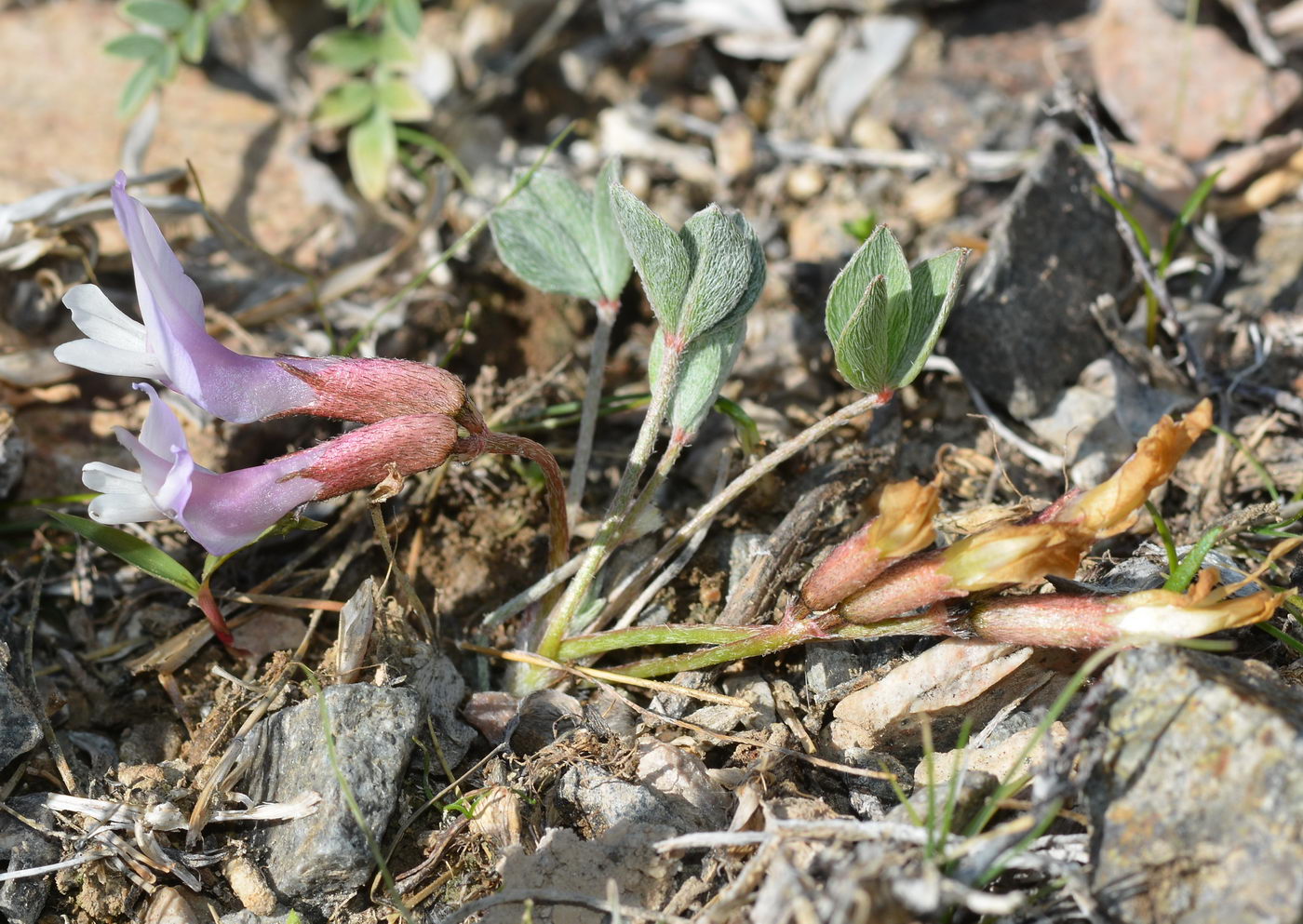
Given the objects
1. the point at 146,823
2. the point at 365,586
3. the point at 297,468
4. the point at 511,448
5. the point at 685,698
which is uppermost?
the point at 297,468

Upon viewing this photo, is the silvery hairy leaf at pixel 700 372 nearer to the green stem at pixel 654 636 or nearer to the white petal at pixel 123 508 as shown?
the green stem at pixel 654 636

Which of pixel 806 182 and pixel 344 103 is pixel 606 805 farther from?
pixel 344 103

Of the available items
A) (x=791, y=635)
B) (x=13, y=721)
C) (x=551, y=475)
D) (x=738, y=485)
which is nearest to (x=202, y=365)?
(x=551, y=475)

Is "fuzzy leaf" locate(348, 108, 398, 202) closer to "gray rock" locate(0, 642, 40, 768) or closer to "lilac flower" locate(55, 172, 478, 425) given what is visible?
"lilac flower" locate(55, 172, 478, 425)

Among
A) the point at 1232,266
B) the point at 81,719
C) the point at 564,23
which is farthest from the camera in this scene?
the point at 564,23

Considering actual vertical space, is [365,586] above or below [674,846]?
above

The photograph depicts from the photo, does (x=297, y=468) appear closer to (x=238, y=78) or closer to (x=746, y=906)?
(x=746, y=906)

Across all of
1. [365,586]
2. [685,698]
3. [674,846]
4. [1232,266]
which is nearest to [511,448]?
[365,586]

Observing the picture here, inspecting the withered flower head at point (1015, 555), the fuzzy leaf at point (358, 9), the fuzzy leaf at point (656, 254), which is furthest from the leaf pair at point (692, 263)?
the fuzzy leaf at point (358, 9)
